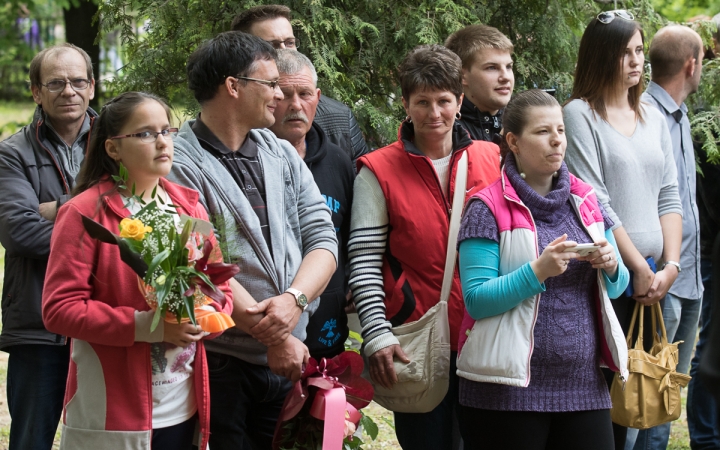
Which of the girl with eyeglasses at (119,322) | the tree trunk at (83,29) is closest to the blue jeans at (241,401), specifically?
the girl with eyeglasses at (119,322)

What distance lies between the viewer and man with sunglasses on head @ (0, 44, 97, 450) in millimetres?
3754

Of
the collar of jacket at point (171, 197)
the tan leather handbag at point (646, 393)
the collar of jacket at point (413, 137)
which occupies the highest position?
the collar of jacket at point (413, 137)

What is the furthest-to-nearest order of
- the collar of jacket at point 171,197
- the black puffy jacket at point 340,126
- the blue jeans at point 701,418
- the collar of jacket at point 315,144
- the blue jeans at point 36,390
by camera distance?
the blue jeans at point 701,418, the black puffy jacket at point 340,126, the blue jeans at point 36,390, the collar of jacket at point 315,144, the collar of jacket at point 171,197

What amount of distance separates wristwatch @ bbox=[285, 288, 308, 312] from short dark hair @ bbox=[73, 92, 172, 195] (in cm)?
A: 77

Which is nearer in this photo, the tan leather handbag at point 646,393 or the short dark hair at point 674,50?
the tan leather handbag at point 646,393

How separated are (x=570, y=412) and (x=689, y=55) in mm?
2412

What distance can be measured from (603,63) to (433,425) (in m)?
1.85

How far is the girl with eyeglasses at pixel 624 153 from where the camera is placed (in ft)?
12.6

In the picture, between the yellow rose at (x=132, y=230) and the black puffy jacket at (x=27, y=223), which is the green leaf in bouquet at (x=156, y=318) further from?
the black puffy jacket at (x=27, y=223)

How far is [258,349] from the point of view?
3223mm

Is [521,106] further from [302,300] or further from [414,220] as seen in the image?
[302,300]

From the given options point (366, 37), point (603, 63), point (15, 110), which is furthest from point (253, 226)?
point (15, 110)

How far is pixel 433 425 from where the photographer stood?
3602 mm

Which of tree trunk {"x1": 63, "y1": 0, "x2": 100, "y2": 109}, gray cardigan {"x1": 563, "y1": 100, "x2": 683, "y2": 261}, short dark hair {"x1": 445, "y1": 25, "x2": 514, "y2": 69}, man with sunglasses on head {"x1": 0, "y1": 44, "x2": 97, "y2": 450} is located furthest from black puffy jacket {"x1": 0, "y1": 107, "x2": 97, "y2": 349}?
tree trunk {"x1": 63, "y1": 0, "x2": 100, "y2": 109}
